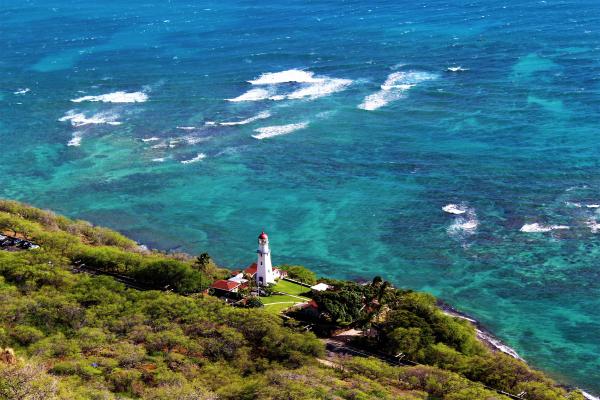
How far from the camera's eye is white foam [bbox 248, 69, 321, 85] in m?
130

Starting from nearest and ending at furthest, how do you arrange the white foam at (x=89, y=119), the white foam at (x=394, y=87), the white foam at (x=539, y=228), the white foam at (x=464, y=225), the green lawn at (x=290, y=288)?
the green lawn at (x=290, y=288), the white foam at (x=539, y=228), the white foam at (x=464, y=225), the white foam at (x=394, y=87), the white foam at (x=89, y=119)

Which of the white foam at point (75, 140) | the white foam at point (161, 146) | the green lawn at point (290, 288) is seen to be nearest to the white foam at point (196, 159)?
the white foam at point (161, 146)

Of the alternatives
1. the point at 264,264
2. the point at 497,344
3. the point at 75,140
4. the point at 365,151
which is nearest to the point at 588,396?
the point at 497,344

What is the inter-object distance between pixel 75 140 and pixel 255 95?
32.2 m

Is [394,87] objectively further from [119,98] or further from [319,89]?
[119,98]

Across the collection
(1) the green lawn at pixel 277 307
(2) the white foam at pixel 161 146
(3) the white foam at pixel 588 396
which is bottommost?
(3) the white foam at pixel 588 396

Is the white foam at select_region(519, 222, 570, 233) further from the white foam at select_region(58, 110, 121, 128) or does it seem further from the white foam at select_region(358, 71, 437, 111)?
the white foam at select_region(58, 110, 121, 128)

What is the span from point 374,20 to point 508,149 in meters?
85.8

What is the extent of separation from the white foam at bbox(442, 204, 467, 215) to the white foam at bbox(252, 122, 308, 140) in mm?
33893

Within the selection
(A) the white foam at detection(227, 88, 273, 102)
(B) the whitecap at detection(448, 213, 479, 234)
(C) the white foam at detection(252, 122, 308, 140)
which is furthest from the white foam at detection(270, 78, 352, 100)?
(B) the whitecap at detection(448, 213, 479, 234)

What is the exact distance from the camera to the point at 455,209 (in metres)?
82.7

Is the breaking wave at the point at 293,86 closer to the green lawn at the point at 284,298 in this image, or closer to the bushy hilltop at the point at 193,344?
the green lawn at the point at 284,298

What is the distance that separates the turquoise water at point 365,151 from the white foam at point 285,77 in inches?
32.9

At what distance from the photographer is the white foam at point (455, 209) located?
82025 mm
